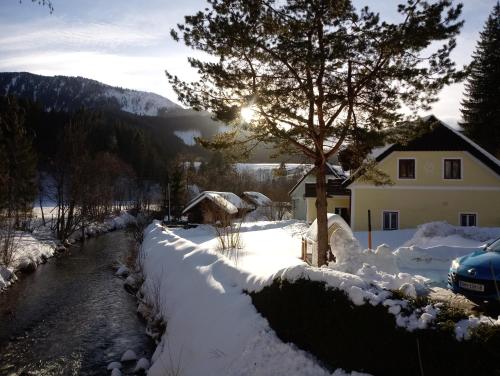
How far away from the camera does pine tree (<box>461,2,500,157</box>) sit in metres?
34.2

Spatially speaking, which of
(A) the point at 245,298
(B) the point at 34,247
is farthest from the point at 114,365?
(B) the point at 34,247

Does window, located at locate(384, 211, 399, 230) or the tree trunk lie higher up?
the tree trunk

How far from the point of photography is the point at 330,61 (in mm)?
11008

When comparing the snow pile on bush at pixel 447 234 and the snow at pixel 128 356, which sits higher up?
the snow pile on bush at pixel 447 234

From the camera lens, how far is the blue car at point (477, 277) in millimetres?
7547

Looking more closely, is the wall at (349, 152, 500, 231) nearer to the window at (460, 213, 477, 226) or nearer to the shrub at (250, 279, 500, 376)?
the window at (460, 213, 477, 226)

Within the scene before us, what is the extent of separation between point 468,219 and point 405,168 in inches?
191

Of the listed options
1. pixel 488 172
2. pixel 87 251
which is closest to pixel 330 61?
pixel 488 172

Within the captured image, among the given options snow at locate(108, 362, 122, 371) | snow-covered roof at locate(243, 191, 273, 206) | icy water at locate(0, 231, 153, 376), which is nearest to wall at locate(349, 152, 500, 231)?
icy water at locate(0, 231, 153, 376)

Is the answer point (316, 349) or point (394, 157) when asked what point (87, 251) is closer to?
point (394, 157)

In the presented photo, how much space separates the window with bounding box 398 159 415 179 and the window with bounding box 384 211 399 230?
2418 millimetres

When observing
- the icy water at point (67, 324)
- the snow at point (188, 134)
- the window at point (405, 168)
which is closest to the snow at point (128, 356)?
the icy water at point (67, 324)

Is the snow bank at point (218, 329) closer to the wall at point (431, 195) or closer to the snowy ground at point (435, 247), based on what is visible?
the snowy ground at point (435, 247)

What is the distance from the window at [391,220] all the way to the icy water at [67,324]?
54.0 feet
